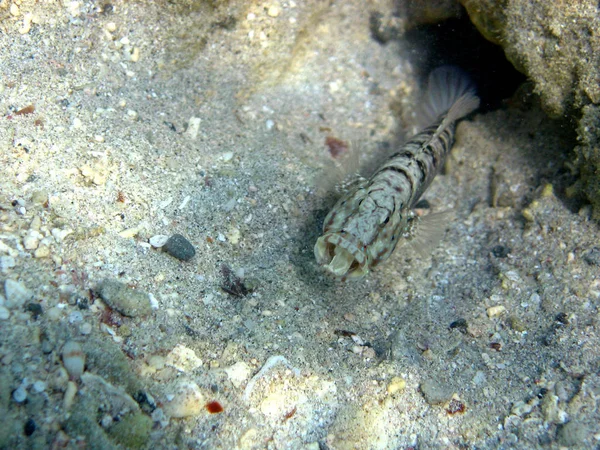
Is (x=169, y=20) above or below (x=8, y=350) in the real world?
above

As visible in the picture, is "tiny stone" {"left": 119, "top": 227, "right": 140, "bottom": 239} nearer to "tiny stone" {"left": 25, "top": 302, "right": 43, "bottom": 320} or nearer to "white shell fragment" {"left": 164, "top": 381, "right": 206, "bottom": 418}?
"tiny stone" {"left": 25, "top": 302, "right": 43, "bottom": 320}

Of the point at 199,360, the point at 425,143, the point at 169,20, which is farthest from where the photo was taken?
the point at 425,143

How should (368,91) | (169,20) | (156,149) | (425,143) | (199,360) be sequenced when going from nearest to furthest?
(199,360) < (156,149) < (169,20) < (425,143) < (368,91)

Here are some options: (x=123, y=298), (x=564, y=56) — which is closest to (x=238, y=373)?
(x=123, y=298)

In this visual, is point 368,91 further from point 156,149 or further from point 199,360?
point 199,360

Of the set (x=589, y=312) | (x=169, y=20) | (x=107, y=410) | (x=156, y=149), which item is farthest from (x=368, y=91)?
(x=107, y=410)

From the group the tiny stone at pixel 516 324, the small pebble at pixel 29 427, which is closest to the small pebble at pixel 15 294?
the small pebble at pixel 29 427

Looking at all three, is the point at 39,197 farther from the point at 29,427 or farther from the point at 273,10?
the point at 273,10
